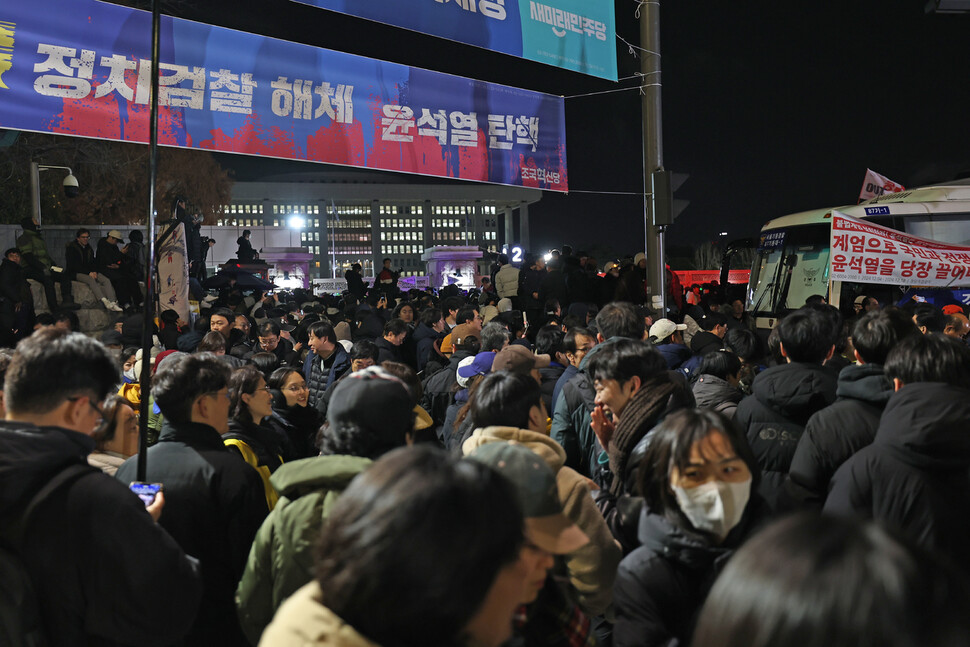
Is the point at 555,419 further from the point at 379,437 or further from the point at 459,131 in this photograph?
the point at 459,131

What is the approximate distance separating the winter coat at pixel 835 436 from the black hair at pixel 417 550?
8.68ft

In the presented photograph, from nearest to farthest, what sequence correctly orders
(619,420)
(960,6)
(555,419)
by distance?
(619,420) < (555,419) < (960,6)

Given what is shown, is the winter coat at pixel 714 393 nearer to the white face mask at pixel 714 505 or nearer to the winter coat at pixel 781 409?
the winter coat at pixel 781 409

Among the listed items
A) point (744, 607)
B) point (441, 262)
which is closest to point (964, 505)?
point (744, 607)

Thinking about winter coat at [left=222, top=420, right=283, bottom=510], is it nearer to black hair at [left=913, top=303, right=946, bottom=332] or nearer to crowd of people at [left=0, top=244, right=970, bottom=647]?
crowd of people at [left=0, top=244, right=970, bottom=647]

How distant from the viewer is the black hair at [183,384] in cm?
345

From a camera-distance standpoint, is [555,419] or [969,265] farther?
[969,265]

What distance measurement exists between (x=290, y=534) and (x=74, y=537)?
0.64m

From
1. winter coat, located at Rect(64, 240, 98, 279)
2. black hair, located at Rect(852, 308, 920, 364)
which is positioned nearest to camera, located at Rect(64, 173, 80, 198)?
winter coat, located at Rect(64, 240, 98, 279)

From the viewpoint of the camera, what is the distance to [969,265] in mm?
10945

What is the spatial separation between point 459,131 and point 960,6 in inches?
308

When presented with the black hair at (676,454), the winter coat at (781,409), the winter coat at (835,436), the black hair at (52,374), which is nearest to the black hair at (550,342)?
the winter coat at (781,409)

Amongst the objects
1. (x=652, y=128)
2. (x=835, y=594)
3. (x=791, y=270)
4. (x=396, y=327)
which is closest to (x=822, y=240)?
(x=791, y=270)

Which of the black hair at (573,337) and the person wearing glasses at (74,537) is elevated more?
the black hair at (573,337)
